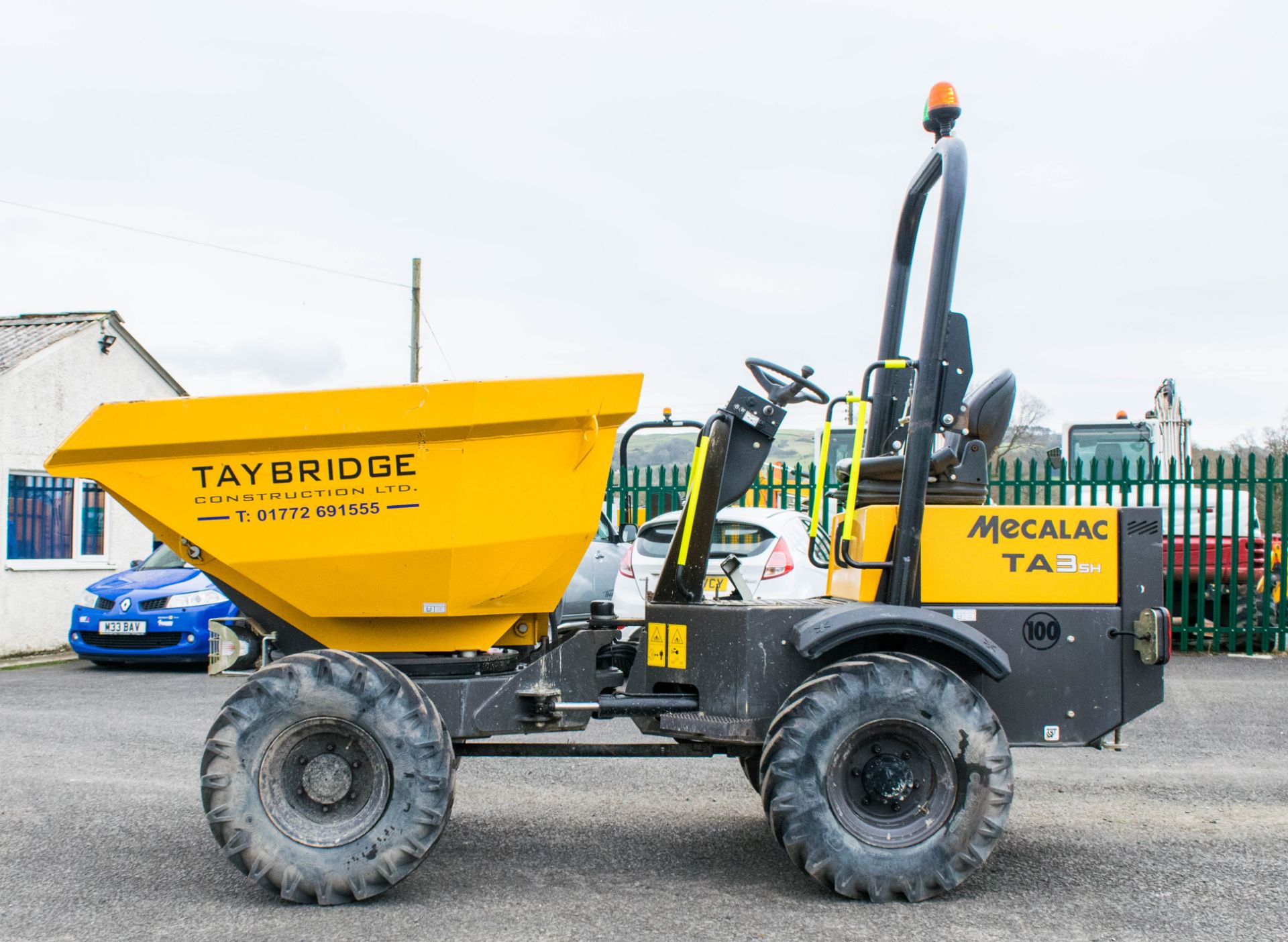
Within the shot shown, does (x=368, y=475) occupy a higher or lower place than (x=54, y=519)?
higher

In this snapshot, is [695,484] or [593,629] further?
[593,629]

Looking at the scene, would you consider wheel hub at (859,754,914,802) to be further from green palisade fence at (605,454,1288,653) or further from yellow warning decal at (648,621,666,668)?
green palisade fence at (605,454,1288,653)

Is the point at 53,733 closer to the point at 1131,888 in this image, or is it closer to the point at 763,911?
the point at 763,911

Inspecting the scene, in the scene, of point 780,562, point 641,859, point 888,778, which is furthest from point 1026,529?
point 780,562

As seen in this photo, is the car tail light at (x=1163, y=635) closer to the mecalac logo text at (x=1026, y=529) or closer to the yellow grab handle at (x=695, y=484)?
the mecalac logo text at (x=1026, y=529)

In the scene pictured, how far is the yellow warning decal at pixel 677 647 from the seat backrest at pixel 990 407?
4.99 feet

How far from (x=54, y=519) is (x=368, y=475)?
12.2 meters

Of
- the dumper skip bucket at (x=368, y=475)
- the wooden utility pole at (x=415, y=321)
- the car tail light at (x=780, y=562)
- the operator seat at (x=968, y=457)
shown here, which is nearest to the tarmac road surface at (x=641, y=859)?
the dumper skip bucket at (x=368, y=475)

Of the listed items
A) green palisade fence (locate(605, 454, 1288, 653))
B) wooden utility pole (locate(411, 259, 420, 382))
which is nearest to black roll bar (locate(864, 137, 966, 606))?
green palisade fence (locate(605, 454, 1288, 653))

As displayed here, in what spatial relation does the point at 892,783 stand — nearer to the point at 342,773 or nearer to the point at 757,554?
the point at 342,773

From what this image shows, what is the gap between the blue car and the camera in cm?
1230

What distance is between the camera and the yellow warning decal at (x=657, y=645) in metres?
5.08

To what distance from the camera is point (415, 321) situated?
22.6 meters

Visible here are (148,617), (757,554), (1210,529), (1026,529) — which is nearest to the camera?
(1026,529)
